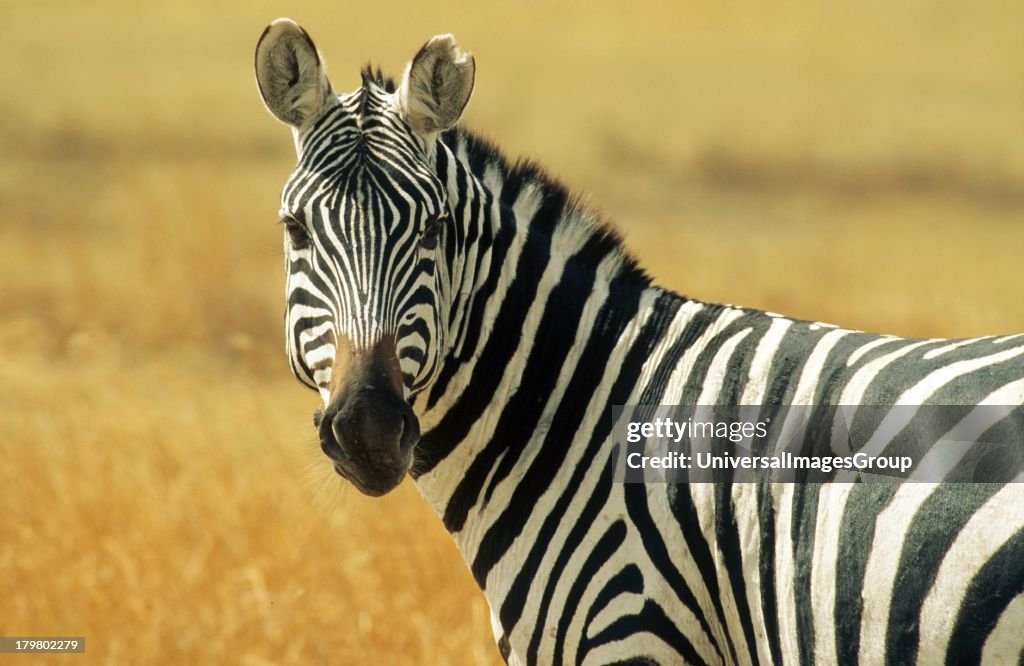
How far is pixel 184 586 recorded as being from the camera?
6477mm

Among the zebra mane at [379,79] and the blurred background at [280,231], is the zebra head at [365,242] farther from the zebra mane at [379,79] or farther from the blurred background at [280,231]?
the blurred background at [280,231]

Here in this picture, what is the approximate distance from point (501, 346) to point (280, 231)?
31.5 feet

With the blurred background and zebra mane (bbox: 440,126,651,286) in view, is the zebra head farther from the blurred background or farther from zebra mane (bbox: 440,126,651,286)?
the blurred background

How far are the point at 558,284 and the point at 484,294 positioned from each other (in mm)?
260

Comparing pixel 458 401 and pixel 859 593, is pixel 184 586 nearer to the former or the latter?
pixel 458 401

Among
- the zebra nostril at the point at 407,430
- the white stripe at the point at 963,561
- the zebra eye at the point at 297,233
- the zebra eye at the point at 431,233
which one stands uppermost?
the zebra eye at the point at 297,233

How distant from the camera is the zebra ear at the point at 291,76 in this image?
137 inches

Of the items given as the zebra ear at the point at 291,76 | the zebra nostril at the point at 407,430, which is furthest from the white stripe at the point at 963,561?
the zebra ear at the point at 291,76

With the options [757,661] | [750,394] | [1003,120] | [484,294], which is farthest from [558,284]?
[1003,120]
